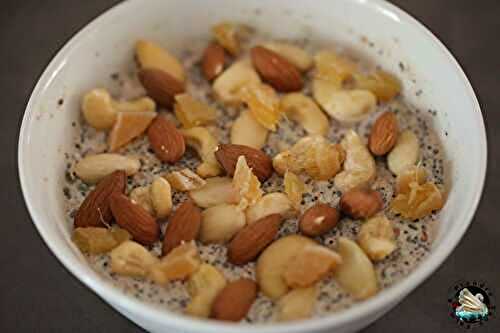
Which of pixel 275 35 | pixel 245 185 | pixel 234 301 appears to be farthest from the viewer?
pixel 275 35

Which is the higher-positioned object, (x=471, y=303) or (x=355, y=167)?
(x=355, y=167)

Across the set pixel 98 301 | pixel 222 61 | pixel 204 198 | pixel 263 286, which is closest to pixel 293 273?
pixel 263 286

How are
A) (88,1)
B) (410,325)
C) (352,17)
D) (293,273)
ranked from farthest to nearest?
1. (88,1)
2. (352,17)
3. (410,325)
4. (293,273)

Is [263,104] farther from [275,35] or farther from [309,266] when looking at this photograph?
[309,266]

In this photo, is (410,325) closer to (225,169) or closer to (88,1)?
(225,169)

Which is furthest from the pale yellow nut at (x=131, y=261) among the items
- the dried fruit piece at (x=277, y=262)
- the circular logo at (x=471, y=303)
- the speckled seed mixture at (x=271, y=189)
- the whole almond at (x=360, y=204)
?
the circular logo at (x=471, y=303)

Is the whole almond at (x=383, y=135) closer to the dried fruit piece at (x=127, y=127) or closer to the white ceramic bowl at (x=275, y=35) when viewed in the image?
the white ceramic bowl at (x=275, y=35)

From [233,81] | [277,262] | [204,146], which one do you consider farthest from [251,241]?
[233,81]
